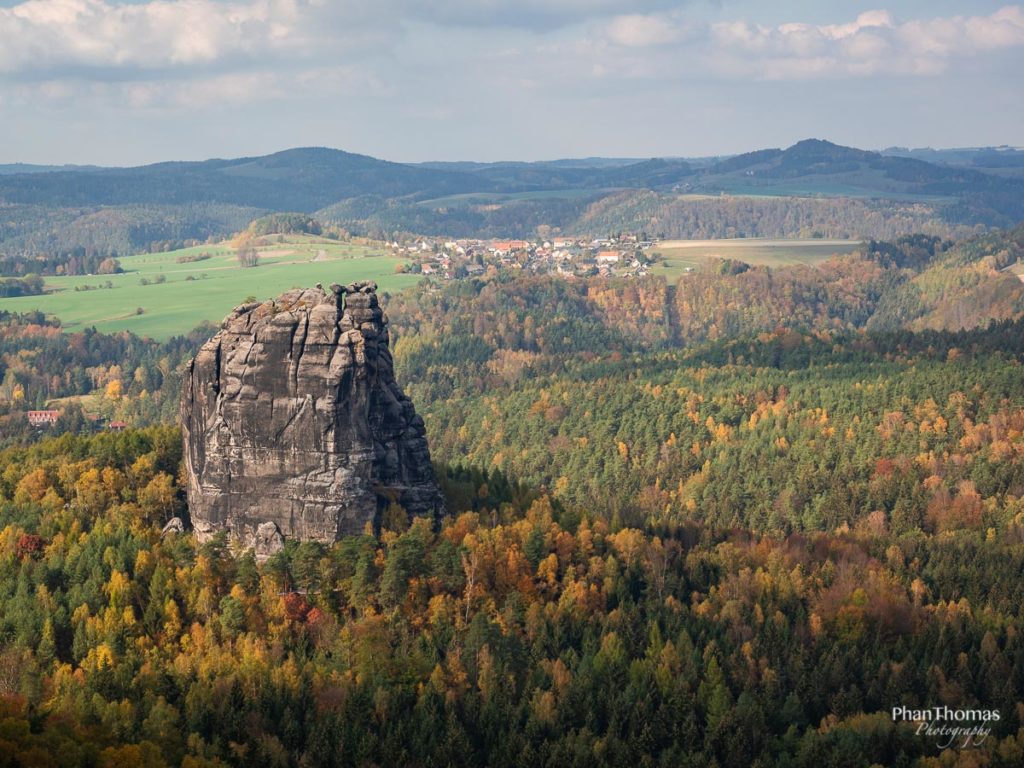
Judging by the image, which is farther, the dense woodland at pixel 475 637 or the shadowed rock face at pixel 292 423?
the shadowed rock face at pixel 292 423

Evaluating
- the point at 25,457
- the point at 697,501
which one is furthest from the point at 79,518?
the point at 697,501

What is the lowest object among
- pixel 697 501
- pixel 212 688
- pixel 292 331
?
pixel 697 501

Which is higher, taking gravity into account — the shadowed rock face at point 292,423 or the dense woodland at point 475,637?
the shadowed rock face at point 292,423

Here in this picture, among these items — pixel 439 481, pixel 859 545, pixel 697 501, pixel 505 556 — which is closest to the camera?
pixel 505 556

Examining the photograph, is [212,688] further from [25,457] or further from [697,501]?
[697,501]

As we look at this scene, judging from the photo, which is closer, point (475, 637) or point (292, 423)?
point (475, 637)

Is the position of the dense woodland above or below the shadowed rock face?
below

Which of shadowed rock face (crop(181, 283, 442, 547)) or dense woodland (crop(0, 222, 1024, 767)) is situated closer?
dense woodland (crop(0, 222, 1024, 767))

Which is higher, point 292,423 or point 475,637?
point 292,423
